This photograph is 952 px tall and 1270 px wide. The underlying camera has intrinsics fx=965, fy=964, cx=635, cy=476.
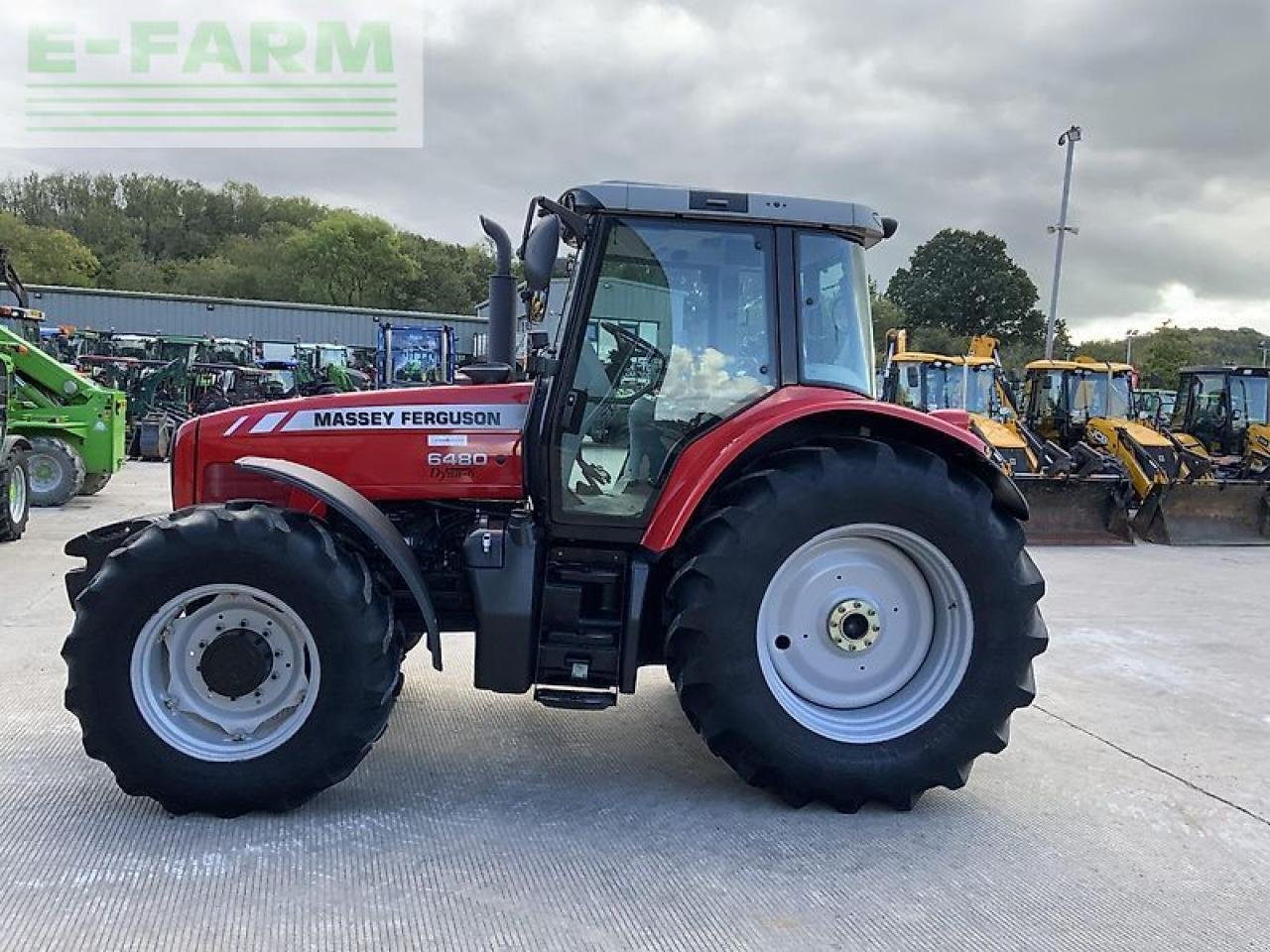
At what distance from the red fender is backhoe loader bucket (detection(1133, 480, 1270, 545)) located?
930 centimetres

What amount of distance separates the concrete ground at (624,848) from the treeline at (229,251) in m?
47.2

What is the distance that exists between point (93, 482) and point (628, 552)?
409 inches

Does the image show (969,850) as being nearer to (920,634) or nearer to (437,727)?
(920,634)

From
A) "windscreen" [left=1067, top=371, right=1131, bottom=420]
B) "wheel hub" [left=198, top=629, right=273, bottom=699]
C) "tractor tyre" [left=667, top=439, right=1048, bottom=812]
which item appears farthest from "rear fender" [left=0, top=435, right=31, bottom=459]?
"windscreen" [left=1067, top=371, right=1131, bottom=420]

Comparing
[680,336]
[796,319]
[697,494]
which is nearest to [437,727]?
[697,494]

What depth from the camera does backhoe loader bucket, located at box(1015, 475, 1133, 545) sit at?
11219mm

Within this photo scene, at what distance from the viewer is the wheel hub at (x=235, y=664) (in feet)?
10.6

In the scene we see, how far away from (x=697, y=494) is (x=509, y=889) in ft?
4.51

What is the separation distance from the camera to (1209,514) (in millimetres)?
11586

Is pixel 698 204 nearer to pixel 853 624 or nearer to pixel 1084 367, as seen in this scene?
pixel 853 624

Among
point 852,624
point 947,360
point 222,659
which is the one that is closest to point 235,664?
point 222,659

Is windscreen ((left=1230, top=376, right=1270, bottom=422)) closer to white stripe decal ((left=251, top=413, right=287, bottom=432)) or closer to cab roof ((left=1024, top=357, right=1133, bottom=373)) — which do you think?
cab roof ((left=1024, top=357, right=1133, bottom=373))

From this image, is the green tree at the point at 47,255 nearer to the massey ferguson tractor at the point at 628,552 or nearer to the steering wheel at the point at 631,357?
the massey ferguson tractor at the point at 628,552

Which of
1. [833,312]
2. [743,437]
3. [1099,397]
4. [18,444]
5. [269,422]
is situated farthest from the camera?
[1099,397]
